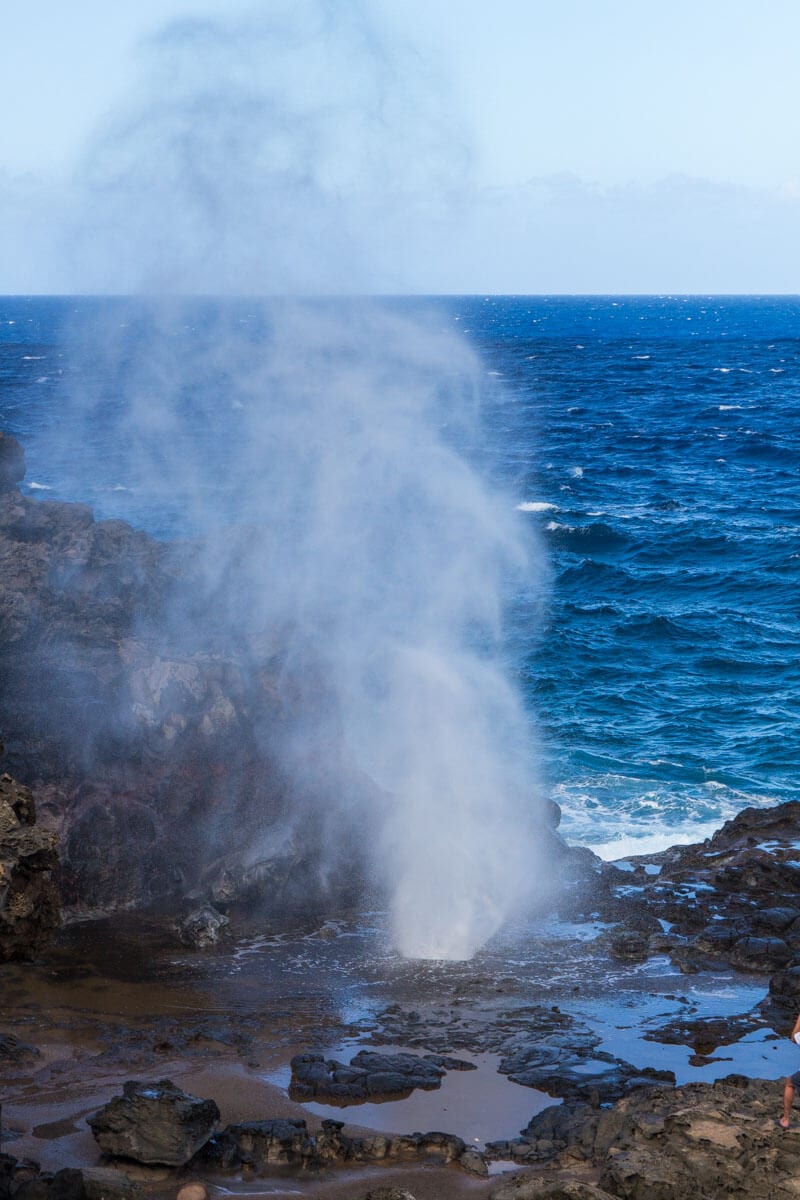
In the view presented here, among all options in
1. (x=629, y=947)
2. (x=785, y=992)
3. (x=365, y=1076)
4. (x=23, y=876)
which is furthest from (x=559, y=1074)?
(x=23, y=876)

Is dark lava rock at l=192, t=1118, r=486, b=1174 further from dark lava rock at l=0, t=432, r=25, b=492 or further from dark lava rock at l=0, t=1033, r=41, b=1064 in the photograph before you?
dark lava rock at l=0, t=432, r=25, b=492

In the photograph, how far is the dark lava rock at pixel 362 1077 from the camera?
41.1 ft

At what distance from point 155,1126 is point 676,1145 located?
454 centimetres

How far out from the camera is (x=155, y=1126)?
36.2ft

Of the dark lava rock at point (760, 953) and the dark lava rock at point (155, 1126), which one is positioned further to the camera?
the dark lava rock at point (760, 953)

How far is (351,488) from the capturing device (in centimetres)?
3091

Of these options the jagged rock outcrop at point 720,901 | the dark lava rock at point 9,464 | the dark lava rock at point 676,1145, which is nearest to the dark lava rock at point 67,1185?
the dark lava rock at point 676,1145

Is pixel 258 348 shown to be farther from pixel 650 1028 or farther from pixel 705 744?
pixel 650 1028

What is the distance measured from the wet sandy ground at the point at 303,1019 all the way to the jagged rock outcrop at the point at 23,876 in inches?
58.3

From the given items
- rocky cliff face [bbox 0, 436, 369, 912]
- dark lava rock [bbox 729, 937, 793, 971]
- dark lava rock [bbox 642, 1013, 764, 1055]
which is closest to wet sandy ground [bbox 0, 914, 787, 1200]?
dark lava rock [bbox 642, 1013, 764, 1055]

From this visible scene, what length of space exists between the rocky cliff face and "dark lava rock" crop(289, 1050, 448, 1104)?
4.90 metres

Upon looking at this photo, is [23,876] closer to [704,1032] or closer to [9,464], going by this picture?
[704,1032]

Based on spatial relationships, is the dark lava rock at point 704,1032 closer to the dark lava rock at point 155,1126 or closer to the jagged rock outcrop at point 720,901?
the jagged rock outcrop at point 720,901

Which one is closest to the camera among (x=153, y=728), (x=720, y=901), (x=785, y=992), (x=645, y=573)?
(x=785, y=992)
